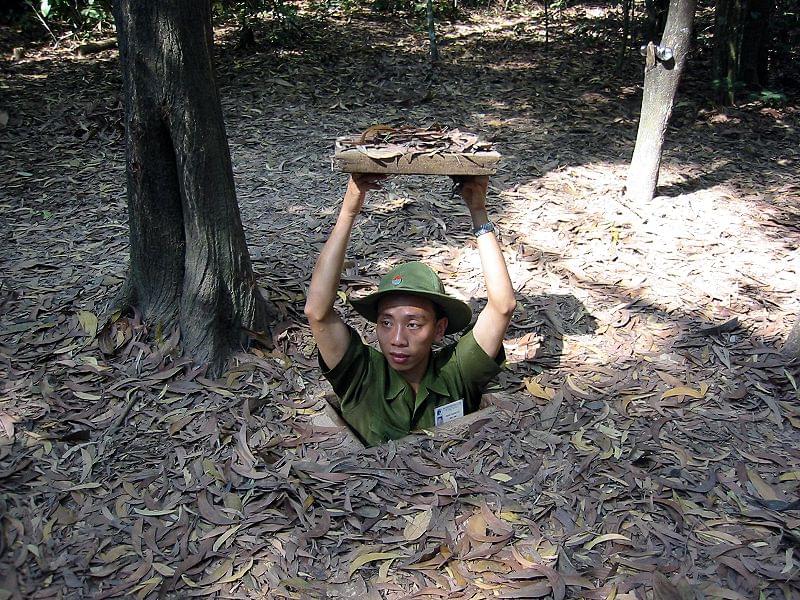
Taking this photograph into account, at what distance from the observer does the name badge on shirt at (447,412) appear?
3.52m

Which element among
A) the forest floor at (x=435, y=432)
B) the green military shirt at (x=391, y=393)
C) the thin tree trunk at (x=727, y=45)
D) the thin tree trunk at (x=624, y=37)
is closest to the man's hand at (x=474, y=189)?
the green military shirt at (x=391, y=393)

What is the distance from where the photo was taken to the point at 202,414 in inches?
137

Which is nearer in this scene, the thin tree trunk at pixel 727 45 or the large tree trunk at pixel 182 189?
the large tree trunk at pixel 182 189

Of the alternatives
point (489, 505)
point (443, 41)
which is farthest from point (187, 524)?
point (443, 41)

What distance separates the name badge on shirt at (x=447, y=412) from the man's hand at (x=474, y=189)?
0.96 m

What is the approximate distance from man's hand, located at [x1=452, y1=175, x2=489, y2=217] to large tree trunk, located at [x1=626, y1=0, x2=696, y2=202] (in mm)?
3127

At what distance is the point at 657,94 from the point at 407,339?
3.72m

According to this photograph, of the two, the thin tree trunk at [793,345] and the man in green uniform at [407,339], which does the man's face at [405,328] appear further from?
the thin tree trunk at [793,345]

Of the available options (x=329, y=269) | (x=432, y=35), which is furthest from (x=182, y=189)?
(x=432, y=35)

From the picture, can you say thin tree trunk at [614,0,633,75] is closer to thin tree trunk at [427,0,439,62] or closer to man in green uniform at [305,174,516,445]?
thin tree trunk at [427,0,439,62]

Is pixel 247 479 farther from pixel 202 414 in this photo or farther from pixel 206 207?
pixel 206 207

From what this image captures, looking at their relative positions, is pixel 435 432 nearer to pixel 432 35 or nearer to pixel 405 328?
pixel 405 328

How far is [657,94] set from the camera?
5.79 meters

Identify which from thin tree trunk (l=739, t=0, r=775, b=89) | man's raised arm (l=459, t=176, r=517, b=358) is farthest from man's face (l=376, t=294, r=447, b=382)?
thin tree trunk (l=739, t=0, r=775, b=89)
